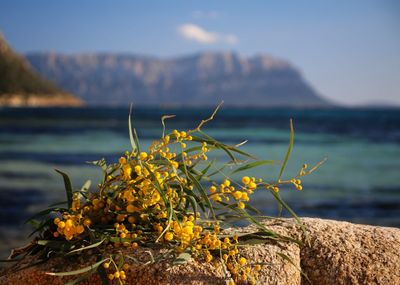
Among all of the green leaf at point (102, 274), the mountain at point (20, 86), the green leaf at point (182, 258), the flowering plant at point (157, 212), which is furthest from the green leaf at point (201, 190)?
the mountain at point (20, 86)

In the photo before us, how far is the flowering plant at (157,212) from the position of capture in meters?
2.20

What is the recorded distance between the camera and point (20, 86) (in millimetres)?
155750

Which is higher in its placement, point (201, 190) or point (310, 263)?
point (201, 190)

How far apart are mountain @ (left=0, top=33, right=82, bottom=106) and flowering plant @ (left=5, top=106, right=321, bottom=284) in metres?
152

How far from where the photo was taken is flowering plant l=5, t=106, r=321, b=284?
7.23ft

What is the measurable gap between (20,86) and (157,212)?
16170 centimetres

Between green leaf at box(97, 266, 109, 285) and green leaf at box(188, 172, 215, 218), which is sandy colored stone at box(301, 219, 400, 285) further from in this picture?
green leaf at box(97, 266, 109, 285)

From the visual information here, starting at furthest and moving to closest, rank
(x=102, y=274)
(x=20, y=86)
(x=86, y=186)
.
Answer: (x=20, y=86) < (x=86, y=186) < (x=102, y=274)

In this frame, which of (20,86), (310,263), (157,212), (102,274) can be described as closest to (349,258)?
(310,263)

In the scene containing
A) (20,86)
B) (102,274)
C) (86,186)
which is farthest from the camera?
(20,86)

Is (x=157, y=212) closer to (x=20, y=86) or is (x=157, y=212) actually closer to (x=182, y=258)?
(x=182, y=258)

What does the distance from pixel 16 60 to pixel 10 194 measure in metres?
155

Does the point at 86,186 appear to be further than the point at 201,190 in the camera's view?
Yes

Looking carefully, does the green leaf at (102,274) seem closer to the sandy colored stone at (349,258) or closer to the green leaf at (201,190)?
the green leaf at (201,190)
